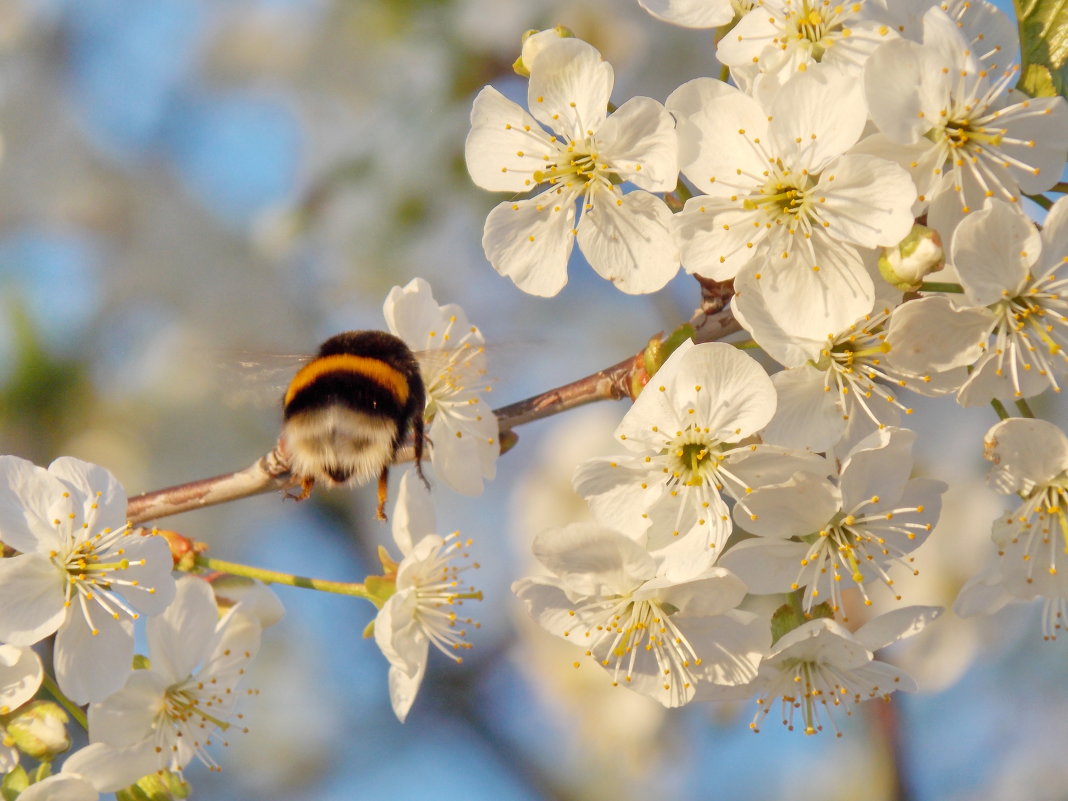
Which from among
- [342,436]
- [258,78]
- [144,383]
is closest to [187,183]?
[258,78]

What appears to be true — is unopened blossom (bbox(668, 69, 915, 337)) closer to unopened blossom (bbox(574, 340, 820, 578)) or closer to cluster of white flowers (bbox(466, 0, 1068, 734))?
cluster of white flowers (bbox(466, 0, 1068, 734))

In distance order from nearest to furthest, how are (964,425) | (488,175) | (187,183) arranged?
(488,175) < (964,425) < (187,183)

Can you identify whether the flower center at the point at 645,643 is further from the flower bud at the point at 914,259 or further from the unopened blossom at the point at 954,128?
the unopened blossom at the point at 954,128

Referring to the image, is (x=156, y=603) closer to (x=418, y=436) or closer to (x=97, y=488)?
(x=97, y=488)

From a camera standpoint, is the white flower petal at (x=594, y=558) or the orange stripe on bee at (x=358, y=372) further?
the orange stripe on bee at (x=358, y=372)

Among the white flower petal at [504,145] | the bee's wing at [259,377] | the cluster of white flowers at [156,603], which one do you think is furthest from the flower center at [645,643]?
the bee's wing at [259,377]

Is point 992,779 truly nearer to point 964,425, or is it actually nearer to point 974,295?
point 964,425
